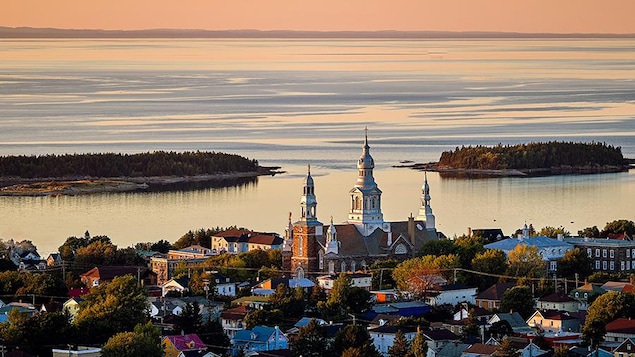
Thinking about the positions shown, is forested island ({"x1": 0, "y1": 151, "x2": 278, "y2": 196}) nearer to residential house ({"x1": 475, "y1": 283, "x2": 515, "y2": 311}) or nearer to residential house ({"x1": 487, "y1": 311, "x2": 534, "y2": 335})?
residential house ({"x1": 475, "y1": 283, "x2": 515, "y2": 311})

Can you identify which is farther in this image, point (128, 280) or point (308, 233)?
point (308, 233)

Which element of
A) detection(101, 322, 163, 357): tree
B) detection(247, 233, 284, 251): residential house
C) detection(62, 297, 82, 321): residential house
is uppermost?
detection(247, 233, 284, 251): residential house

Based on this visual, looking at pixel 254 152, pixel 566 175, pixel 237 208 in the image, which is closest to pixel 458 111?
pixel 254 152

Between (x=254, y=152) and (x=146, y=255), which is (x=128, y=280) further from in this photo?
(x=254, y=152)

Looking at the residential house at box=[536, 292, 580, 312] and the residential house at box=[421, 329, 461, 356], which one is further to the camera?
the residential house at box=[536, 292, 580, 312]

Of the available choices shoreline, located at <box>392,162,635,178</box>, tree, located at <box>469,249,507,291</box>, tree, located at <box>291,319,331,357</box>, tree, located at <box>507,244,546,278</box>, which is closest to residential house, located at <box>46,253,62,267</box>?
tree, located at <box>469,249,507,291</box>

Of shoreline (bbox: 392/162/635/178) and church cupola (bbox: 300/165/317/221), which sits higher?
shoreline (bbox: 392/162/635/178)
